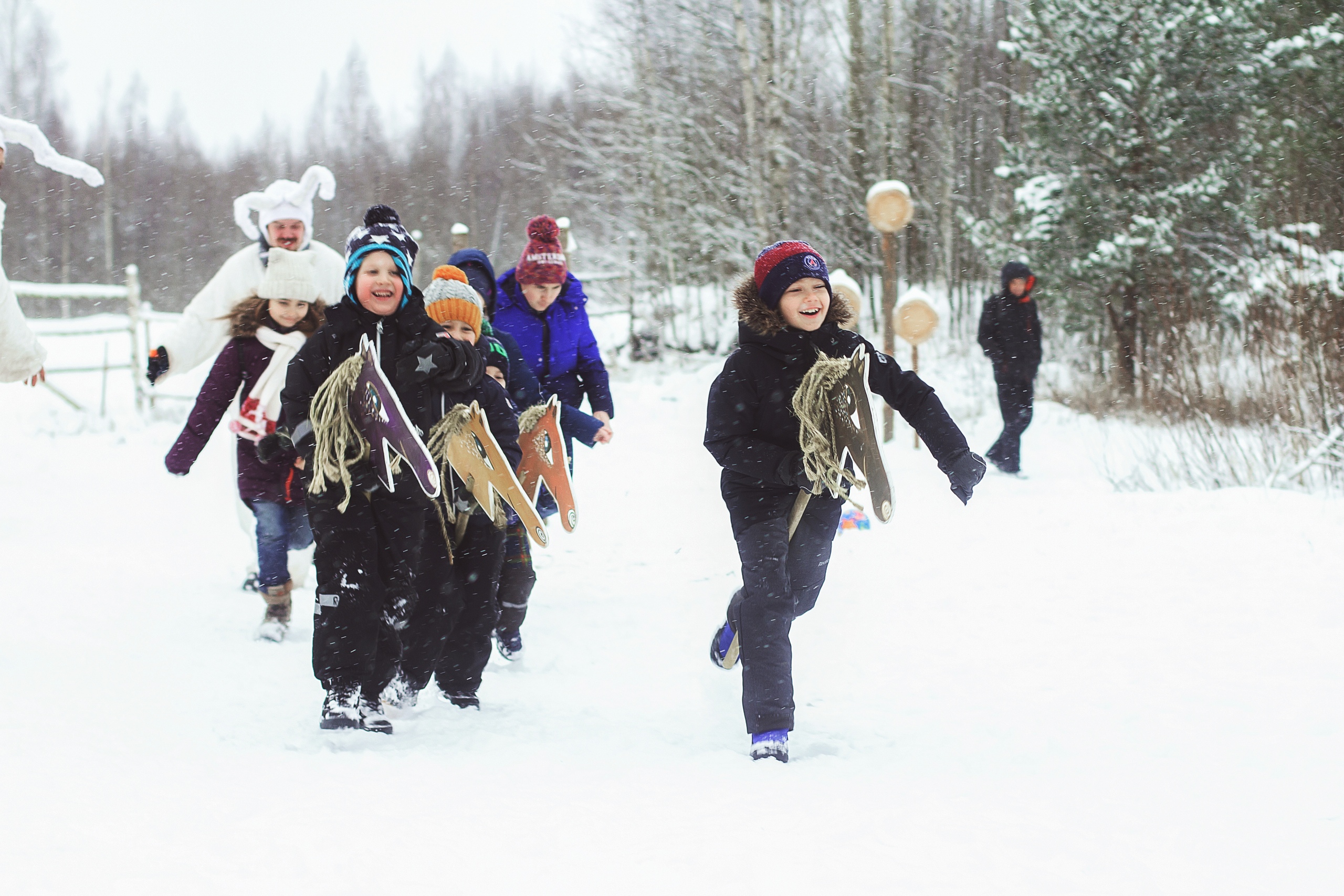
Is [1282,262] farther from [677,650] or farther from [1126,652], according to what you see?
[677,650]

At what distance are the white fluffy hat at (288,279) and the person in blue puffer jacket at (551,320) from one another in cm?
93

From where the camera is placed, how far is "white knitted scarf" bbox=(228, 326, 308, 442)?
4273 mm

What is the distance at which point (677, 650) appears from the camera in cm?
450

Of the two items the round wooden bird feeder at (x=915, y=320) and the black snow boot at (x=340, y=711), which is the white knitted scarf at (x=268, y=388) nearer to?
the black snow boot at (x=340, y=711)

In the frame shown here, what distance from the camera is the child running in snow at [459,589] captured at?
137 inches

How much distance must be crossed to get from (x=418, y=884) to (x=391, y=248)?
1953 millimetres

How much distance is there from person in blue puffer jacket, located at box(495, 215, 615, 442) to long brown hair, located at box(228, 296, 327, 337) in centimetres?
92

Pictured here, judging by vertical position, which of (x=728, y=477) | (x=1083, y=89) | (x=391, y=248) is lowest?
(x=728, y=477)

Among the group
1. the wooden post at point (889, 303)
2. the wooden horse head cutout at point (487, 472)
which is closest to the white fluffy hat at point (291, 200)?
the wooden horse head cutout at point (487, 472)

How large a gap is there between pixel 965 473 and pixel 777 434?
575 millimetres

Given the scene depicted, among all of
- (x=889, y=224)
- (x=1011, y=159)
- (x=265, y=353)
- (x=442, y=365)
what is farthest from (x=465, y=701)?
(x=1011, y=159)

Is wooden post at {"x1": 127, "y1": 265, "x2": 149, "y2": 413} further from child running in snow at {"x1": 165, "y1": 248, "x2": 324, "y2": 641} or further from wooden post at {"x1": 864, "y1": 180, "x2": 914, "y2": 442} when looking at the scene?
child running in snow at {"x1": 165, "y1": 248, "x2": 324, "y2": 641}

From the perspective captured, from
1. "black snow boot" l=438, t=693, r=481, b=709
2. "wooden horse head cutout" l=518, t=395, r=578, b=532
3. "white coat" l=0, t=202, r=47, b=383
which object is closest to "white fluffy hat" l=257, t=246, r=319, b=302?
"white coat" l=0, t=202, r=47, b=383

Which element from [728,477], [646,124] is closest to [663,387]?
[646,124]
